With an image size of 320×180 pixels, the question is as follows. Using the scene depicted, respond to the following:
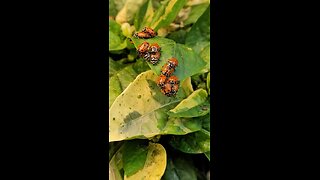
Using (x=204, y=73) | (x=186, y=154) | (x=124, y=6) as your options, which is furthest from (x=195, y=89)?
(x=124, y=6)

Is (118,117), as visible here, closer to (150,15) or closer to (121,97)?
(121,97)

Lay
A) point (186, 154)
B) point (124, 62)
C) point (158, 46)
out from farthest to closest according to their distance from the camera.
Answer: point (124, 62)
point (186, 154)
point (158, 46)

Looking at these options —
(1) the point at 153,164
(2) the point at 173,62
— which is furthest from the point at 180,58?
(1) the point at 153,164

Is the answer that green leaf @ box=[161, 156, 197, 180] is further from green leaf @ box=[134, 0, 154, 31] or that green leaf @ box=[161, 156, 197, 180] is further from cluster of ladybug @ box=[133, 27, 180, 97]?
green leaf @ box=[134, 0, 154, 31]

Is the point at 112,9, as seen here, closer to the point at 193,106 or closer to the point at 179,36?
the point at 179,36

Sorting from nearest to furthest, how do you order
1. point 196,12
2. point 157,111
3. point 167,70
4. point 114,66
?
point 167,70
point 157,111
point 114,66
point 196,12

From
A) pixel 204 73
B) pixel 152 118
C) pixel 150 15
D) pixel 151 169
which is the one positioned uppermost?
pixel 150 15

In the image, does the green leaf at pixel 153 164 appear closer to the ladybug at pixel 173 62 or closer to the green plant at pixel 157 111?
the green plant at pixel 157 111
